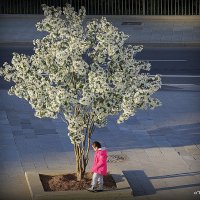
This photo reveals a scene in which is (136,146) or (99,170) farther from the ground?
(99,170)

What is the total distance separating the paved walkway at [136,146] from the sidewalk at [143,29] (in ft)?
23.3

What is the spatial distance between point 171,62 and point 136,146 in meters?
9.76

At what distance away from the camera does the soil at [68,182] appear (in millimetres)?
13227

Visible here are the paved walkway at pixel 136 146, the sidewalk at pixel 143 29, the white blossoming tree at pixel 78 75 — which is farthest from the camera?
the sidewalk at pixel 143 29

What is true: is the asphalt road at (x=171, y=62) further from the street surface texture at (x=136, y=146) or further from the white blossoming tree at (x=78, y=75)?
the white blossoming tree at (x=78, y=75)

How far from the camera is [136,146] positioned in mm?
16125

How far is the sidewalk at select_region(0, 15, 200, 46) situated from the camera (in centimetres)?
2819

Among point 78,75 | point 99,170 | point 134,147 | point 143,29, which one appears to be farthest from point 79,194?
point 143,29

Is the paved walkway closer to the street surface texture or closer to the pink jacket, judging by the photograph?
the street surface texture

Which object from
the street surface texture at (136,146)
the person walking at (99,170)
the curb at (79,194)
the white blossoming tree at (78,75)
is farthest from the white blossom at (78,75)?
the street surface texture at (136,146)

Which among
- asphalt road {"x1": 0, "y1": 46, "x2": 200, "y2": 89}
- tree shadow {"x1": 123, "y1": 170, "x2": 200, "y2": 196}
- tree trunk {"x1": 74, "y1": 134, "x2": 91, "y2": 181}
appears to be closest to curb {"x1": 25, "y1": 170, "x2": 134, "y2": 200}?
tree shadow {"x1": 123, "y1": 170, "x2": 200, "y2": 196}

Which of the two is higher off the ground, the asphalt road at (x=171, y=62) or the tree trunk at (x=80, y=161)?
the tree trunk at (x=80, y=161)

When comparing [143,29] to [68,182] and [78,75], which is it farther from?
[78,75]

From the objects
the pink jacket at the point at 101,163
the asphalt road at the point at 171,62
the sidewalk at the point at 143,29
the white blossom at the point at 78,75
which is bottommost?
the asphalt road at the point at 171,62
